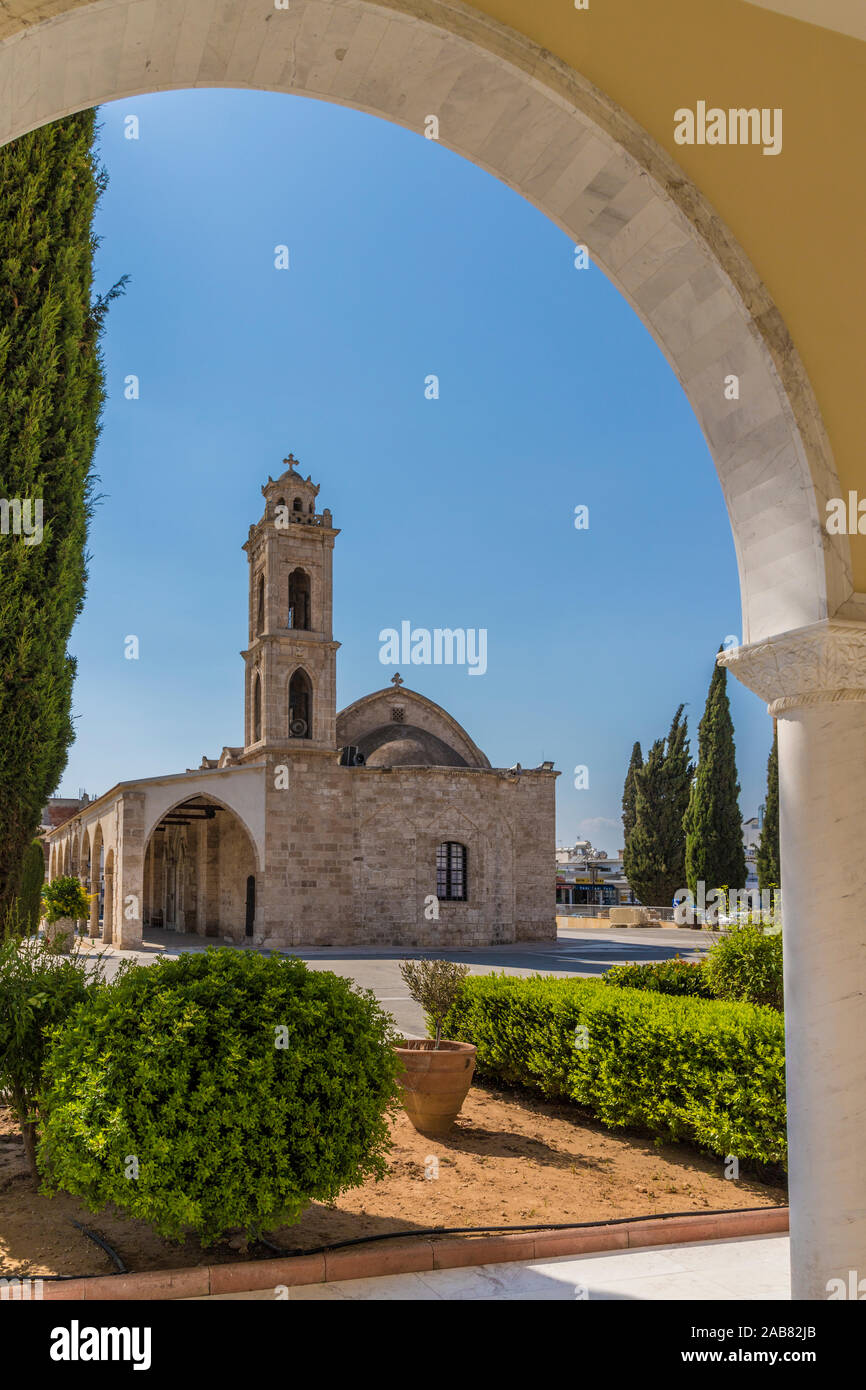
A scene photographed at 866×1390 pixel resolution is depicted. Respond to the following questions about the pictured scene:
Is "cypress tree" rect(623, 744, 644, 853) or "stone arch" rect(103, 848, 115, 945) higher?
"cypress tree" rect(623, 744, 644, 853)

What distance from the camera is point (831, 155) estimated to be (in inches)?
146

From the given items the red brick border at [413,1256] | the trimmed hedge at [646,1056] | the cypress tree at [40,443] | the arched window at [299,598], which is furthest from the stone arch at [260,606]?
the red brick border at [413,1256]

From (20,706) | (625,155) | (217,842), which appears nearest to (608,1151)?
(20,706)

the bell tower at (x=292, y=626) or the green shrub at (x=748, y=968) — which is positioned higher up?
the bell tower at (x=292, y=626)

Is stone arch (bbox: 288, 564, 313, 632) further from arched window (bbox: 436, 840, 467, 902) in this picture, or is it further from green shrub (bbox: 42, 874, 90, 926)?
green shrub (bbox: 42, 874, 90, 926)

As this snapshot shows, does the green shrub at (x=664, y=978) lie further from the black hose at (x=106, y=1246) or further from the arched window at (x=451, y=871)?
the arched window at (x=451, y=871)

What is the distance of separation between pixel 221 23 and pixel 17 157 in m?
4.20

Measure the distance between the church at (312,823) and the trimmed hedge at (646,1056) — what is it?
Answer: 52.2 feet

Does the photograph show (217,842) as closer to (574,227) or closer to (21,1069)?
(21,1069)

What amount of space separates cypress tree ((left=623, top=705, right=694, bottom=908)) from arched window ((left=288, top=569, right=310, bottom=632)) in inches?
629

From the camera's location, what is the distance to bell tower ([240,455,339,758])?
81.9 ft

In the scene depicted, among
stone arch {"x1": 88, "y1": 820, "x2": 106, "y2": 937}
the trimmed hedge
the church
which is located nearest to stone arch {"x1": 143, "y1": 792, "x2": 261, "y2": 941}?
A: the church

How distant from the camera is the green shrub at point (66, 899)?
778 inches

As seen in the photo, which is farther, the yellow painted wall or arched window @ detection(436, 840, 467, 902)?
arched window @ detection(436, 840, 467, 902)
